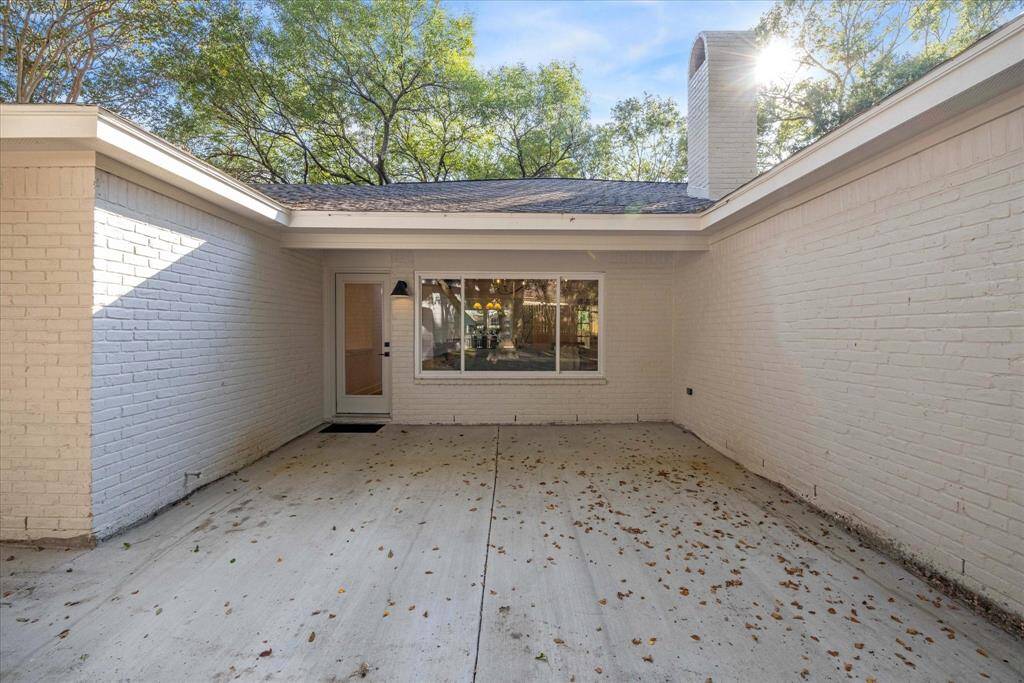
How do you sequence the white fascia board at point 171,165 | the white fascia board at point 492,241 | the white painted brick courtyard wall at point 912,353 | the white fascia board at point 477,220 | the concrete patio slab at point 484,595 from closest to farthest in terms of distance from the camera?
the concrete patio slab at point 484,595 → the white painted brick courtyard wall at point 912,353 → the white fascia board at point 171,165 → the white fascia board at point 477,220 → the white fascia board at point 492,241

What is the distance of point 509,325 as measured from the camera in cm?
657

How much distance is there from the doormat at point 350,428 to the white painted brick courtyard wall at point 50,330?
10.6 feet

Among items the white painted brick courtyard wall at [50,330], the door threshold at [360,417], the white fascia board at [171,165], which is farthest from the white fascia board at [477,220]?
the door threshold at [360,417]

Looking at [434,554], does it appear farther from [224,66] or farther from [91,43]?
[224,66]

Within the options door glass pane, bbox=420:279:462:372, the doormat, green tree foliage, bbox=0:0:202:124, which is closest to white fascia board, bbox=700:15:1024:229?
door glass pane, bbox=420:279:462:372

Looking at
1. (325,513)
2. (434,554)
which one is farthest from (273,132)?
(434,554)

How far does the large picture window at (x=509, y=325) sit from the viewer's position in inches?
257

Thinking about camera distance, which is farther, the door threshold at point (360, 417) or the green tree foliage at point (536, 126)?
the green tree foliage at point (536, 126)

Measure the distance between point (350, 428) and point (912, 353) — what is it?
6.25 meters

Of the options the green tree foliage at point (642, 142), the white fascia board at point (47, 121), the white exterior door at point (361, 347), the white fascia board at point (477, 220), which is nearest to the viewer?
the white fascia board at point (47, 121)

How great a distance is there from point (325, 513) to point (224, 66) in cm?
1510

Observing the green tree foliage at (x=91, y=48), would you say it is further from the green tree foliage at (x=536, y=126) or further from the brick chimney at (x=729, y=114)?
the brick chimney at (x=729, y=114)

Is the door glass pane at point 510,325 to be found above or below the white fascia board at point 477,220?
below

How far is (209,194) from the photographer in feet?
12.5
